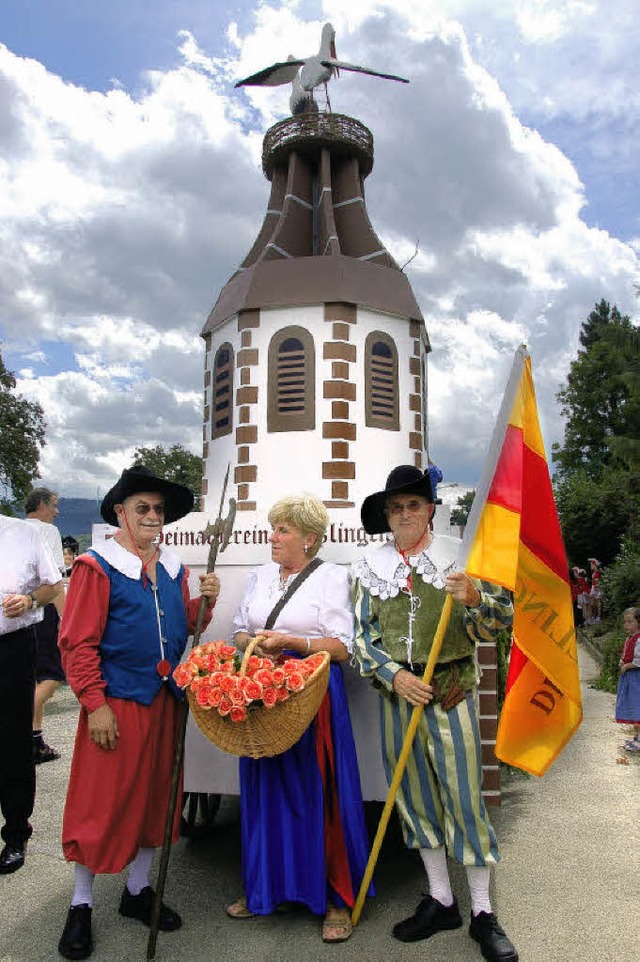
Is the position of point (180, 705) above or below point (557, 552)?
below

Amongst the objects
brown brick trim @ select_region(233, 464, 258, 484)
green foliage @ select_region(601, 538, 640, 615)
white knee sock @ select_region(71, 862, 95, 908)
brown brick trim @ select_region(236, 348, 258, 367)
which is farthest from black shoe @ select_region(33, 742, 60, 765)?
green foliage @ select_region(601, 538, 640, 615)

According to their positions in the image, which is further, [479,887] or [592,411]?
[592,411]

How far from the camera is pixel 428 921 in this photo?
3.37 m

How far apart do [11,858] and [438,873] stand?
2.34 metres

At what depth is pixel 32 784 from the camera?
162 inches

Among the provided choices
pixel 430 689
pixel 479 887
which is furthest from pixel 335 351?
pixel 479 887

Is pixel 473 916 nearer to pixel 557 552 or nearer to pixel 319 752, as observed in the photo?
pixel 319 752

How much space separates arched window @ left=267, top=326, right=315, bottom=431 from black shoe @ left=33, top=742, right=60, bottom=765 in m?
3.58

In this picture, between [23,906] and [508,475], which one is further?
[23,906]

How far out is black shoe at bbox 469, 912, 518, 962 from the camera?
3127 millimetres

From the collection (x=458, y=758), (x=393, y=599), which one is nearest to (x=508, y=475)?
(x=393, y=599)

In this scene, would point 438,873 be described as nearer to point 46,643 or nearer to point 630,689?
point 46,643

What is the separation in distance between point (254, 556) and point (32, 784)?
5.69 ft

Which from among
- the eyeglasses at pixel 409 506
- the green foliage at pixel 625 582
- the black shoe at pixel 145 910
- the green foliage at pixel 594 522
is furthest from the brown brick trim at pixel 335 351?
the green foliage at pixel 594 522
